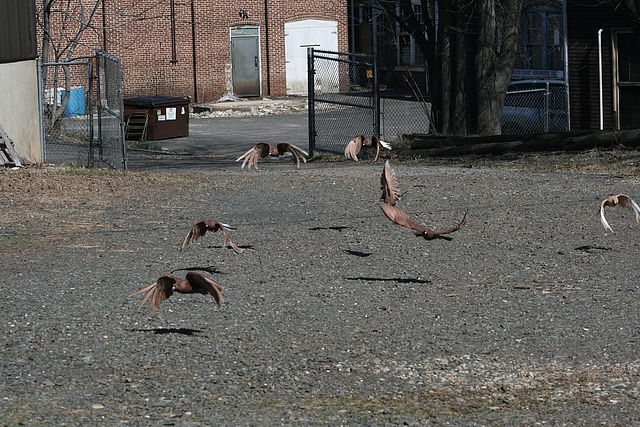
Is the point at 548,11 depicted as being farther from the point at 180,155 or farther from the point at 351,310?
the point at 351,310

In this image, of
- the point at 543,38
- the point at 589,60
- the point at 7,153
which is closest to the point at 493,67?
the point at 589,60

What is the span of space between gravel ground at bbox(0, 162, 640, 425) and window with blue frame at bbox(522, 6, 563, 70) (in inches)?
677

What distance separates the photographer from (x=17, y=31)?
779 inches

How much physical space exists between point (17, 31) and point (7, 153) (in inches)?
106

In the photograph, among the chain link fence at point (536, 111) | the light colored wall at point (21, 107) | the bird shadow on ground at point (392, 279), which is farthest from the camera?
the chain link fence at point (536, 111)

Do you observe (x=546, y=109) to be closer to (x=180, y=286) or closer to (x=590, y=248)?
(x=590, y=248)

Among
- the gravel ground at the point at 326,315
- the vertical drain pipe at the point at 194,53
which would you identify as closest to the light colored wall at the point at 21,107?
the gravel ground at the point at 326,315

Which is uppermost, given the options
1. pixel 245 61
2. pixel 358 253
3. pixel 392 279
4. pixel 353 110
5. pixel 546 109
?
pixel 245 61

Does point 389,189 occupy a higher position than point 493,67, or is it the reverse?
point 493,67

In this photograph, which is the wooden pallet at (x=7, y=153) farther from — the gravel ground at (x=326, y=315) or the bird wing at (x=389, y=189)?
the bird wing at (x=389, y=189)

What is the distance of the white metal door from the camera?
45.5 meters

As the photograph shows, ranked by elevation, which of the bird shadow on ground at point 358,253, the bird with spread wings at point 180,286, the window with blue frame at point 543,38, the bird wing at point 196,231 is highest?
the window with blue frame at point 543,38

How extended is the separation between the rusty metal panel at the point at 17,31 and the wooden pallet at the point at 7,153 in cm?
159

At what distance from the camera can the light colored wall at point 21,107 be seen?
1941cm
